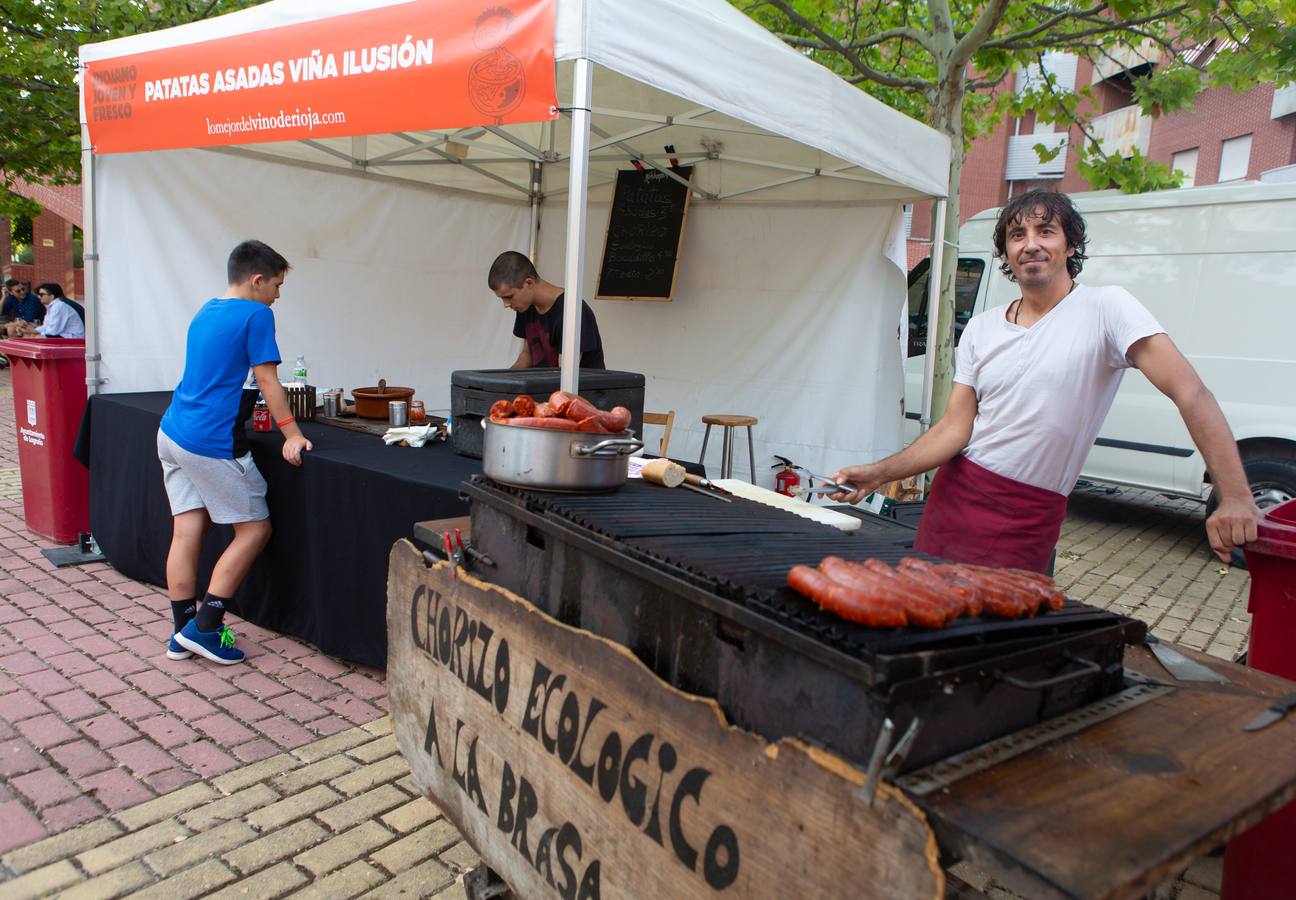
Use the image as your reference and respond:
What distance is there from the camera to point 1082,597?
18.3 feet

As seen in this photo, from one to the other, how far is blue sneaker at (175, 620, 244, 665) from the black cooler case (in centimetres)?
137

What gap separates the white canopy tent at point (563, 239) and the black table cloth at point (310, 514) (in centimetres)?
79

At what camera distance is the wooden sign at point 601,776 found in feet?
4.19

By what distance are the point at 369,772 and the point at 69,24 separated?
10.6m

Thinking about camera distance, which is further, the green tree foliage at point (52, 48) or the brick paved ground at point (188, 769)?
the green tree foliage at point (52, 48)

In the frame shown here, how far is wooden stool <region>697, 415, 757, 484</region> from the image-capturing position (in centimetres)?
615

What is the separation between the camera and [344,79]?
3.55 metres

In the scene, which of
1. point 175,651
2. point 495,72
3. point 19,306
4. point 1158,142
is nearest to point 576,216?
point 495,72

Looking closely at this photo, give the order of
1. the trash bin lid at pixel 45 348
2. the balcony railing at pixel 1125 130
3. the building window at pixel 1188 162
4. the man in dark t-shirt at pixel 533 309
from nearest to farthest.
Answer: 1. the man in dark t-shirt at pixel 533 309
2. the trash bin lid at pixel 45 348
3. the building window at pixel 1188 162
4. the balcony railing at pixel 1125 130

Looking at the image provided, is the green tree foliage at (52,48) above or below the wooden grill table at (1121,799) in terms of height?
above

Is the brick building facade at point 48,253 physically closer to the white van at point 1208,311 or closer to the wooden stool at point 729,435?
the wooden stool at point 729,435

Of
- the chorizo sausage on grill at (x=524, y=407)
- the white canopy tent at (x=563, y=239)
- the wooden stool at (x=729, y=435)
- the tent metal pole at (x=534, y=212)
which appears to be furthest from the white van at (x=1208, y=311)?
the chorizo sausage on grill at (x=524, y=407)

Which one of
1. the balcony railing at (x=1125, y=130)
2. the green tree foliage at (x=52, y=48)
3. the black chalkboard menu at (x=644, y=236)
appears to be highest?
the balcony railing at (x=1125, y=130)

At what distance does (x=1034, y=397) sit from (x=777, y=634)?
134cm
